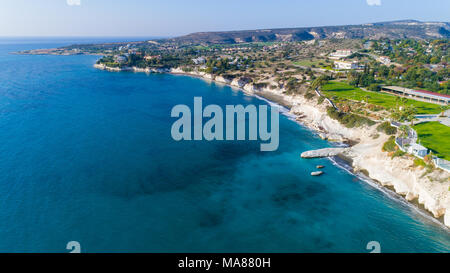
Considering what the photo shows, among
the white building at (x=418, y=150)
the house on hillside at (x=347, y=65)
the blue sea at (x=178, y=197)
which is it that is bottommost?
the blue sea at (x=178, y=197)

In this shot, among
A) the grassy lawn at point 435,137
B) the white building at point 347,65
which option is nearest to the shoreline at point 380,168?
the grassy lawn at point 435,137

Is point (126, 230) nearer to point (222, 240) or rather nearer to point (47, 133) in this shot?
point (222, 240)

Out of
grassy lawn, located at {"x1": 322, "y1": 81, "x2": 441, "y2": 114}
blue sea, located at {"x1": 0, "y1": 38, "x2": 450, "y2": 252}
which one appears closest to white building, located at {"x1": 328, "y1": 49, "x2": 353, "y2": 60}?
grassy lawn, located at {"x1": 322, "y1": 81, "x2": 441, "y2": 114}

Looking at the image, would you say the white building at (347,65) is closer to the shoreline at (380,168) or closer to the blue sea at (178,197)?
the shoreline at (380,168)

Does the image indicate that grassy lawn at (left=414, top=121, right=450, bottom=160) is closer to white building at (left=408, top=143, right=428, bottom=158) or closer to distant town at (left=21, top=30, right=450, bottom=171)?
distant town at (left=21, top=30, right=450, bottom=171)

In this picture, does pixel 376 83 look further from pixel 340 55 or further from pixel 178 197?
pixel 178 197

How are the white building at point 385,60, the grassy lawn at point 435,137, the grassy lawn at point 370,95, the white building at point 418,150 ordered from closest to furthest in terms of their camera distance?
the white building at point 418,150 < the grassy lawn at point 435,137 < the grassy lawn at point 370,95 < the white building at point 385,60
